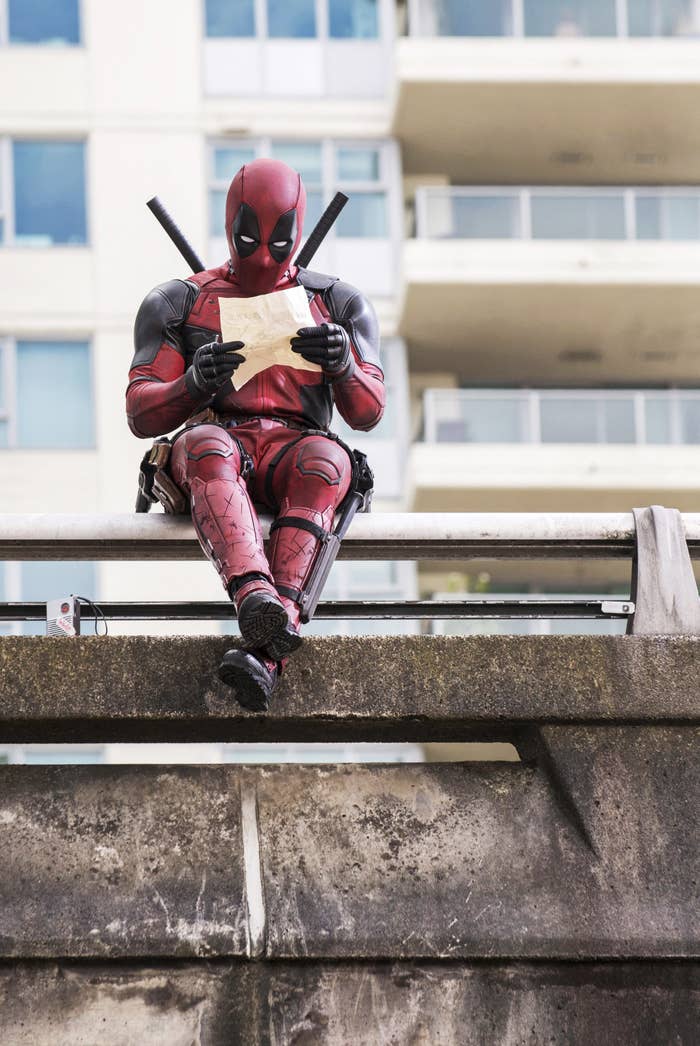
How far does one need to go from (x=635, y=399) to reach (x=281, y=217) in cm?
1698

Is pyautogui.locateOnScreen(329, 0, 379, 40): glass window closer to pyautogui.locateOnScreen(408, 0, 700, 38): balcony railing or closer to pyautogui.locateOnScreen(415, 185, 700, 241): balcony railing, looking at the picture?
pyautogui.locateOnScreen(408, 0, 700, 38): balcony railing

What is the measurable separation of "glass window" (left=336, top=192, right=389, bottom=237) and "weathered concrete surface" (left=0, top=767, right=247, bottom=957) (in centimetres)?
1944

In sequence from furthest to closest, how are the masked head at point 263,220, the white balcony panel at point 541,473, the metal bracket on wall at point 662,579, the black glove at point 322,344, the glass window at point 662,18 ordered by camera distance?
1. the glass window at point 662,18
2. the white balcony panel at point 541,473
3. the masked head at point 263,220
4. the black glove at point 322,344
5. the metal bracket on wall at point 662,579

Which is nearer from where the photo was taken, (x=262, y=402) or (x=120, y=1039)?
(x=120, y=1039)

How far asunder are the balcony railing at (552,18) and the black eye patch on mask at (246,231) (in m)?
18.7

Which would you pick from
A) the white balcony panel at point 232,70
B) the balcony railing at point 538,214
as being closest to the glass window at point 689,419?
the balcony railing at point 538,214

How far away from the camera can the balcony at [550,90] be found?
22781mm

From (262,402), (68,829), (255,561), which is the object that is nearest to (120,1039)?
(68,829)

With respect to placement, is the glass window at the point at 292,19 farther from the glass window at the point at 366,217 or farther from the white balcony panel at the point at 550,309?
the white balcony panel at the point at 550,309

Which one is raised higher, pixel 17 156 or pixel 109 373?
pixel 17 156

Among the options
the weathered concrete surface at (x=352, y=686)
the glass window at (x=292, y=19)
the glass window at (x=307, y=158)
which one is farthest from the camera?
the glass window at (x=292, y=19)

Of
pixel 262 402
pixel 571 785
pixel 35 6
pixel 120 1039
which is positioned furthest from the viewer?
pixel 35 6

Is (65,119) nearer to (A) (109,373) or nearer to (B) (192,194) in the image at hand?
(B) (192,194)

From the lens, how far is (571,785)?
4613 mm
